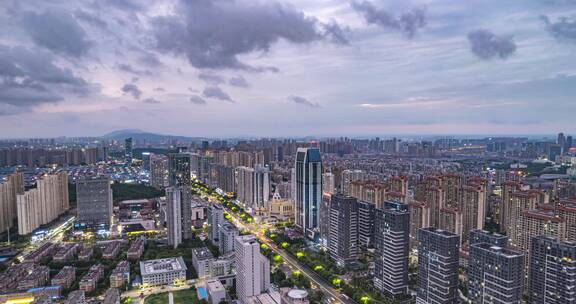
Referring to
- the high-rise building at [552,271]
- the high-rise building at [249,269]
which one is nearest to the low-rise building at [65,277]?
the high-rise building at [249,269]

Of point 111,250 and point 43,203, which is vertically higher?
point 43,203

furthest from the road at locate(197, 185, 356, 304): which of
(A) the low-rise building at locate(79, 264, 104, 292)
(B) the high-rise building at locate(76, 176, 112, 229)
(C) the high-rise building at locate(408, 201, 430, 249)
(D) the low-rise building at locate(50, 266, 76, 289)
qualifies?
(D) the low-rise building at locate(50, 266, 76, 289)

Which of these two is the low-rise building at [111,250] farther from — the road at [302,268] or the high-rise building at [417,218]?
the high-rise building at [417,218]

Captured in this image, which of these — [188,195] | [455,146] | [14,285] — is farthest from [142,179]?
[455,146]

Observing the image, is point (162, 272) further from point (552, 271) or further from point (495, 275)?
point (552, 271)

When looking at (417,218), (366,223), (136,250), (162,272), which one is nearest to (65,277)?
(136,250)

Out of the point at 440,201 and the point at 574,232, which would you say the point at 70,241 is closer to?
the point at 440,201
